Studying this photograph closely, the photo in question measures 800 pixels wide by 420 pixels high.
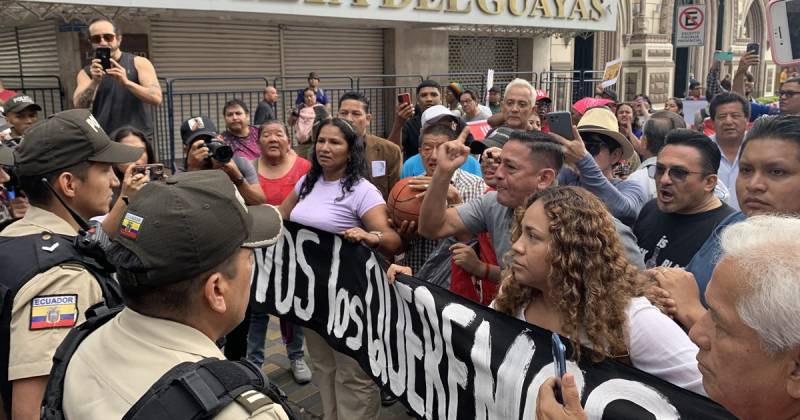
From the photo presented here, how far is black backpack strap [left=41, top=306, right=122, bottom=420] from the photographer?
4.89 feet

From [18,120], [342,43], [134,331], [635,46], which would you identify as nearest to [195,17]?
[342,43]

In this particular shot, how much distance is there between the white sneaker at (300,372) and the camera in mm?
4500

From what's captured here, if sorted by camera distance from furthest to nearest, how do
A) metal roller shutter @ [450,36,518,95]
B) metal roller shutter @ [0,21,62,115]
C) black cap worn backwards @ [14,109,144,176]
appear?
metal roller shutter @ [450,36,518,95] < metal roller shutter @ [0,21,62,115] < black cap worn backwards @ [14,109,144,176]

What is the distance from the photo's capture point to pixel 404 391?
3.15 m

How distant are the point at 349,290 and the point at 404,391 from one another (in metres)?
0.71

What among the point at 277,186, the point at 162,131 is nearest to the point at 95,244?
A: the point at 277,186

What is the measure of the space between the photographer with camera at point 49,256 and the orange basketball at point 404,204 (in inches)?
64.6

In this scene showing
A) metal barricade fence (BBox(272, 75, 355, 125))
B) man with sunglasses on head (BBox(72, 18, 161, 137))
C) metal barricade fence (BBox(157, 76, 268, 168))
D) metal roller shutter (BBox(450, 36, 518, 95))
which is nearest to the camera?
man with sunglasses on head (BBox(72, 18, 161, 137))

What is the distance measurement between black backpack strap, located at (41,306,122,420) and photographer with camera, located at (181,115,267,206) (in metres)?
2.18

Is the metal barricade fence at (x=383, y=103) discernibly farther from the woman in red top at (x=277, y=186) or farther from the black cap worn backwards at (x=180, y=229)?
the black cap worn backwards at (x=180, y=229)

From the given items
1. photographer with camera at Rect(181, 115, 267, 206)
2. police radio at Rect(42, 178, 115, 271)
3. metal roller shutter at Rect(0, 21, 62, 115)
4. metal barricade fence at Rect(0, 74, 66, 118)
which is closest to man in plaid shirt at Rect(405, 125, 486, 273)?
photographer with camera at Rect(181, 115, 267, 206)

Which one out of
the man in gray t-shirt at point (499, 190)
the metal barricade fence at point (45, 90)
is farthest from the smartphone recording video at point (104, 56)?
the metal barricade fence at point (45, 90)

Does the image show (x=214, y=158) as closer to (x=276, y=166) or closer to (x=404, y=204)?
(x=276, y=166)

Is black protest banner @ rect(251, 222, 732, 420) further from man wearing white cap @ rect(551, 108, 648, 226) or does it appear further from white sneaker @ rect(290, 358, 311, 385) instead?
man wearing white cap @ rect(551, 108, 648, 226)
